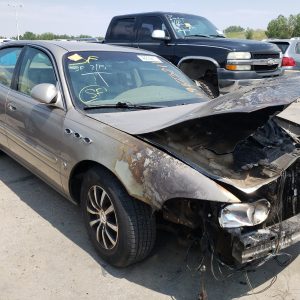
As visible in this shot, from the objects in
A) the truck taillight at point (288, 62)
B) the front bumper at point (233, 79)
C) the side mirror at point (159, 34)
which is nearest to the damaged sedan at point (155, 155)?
the front bumper at point (233, 79)

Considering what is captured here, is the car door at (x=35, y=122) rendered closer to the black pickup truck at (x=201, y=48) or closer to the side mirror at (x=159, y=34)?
the black pickup truck at (x=201, y=48)

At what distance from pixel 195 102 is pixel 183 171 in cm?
153

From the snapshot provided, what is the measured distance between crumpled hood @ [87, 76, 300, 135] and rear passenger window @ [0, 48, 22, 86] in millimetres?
1756

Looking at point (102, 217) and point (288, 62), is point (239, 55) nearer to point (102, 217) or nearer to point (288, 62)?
point (288, 62)

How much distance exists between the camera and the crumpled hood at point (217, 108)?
246 centimetres

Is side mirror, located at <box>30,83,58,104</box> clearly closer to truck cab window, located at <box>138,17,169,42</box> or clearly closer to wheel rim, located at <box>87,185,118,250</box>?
wheel rim, located at <box>87,185,118,250</box>

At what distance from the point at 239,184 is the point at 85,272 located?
54.9 inches

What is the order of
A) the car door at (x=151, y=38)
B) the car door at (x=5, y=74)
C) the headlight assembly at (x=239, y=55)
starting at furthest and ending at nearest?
the car door at (x=151, y=38), the headlight assembly at (x=239, y=55), the car door at (x=5, y=74)

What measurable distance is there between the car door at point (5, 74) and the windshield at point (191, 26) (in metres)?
4.23

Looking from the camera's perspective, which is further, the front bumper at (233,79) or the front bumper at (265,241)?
the front bumper at (233,79)

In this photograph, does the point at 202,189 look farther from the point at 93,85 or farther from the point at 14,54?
the point at 14,54

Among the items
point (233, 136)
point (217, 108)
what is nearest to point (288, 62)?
point (233, 136)

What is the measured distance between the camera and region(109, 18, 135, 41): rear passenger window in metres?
9.02

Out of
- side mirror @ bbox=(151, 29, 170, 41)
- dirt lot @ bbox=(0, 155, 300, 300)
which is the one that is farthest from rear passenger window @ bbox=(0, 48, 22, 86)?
side mirror @ bbox=(151, 29, 170, 41)
